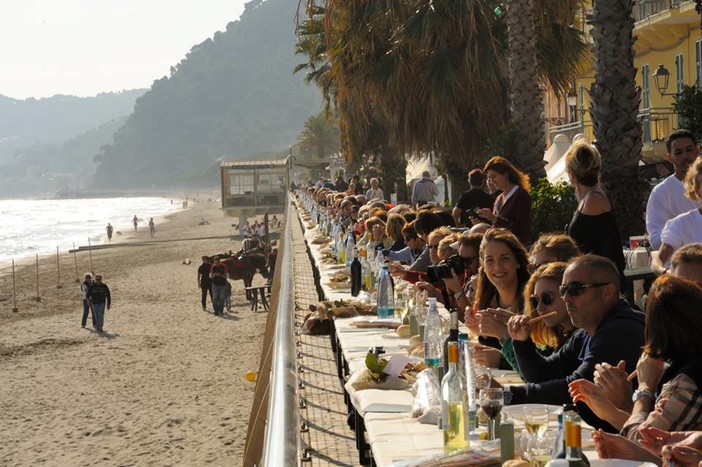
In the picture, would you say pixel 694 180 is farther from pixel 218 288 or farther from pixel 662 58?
pixel 218 288

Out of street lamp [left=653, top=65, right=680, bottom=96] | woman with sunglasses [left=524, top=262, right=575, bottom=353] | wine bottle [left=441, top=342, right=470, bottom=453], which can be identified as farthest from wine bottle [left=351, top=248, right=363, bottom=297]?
street lamp [left=653, top=65, right=680, bottom=96]

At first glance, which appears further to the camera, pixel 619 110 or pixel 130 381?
pixel 130 381

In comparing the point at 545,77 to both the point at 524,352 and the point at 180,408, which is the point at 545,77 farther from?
the point at 524,352

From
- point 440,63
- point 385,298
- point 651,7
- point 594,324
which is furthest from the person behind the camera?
point 651,7

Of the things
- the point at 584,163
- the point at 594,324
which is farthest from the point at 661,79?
the point at 594,324

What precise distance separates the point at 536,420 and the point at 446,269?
3.37 meters

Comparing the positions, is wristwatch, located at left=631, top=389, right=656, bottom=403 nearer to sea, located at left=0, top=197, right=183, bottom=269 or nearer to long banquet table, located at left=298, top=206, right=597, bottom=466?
long banquet table, located at left=298, top=206, right=597, bottom=466

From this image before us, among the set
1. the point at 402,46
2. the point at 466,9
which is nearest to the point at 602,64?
the point at 466,9

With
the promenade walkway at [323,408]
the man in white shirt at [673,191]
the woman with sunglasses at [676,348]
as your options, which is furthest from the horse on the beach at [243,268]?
the woman with sunglasses at [676,348]

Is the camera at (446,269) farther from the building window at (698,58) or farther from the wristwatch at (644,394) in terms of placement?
the building window at (698,58)

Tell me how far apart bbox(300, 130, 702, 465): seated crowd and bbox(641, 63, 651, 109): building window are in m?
20.5

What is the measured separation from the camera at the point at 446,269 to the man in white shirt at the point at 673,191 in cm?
143

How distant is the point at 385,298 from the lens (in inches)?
304

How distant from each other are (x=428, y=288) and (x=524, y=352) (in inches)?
117
